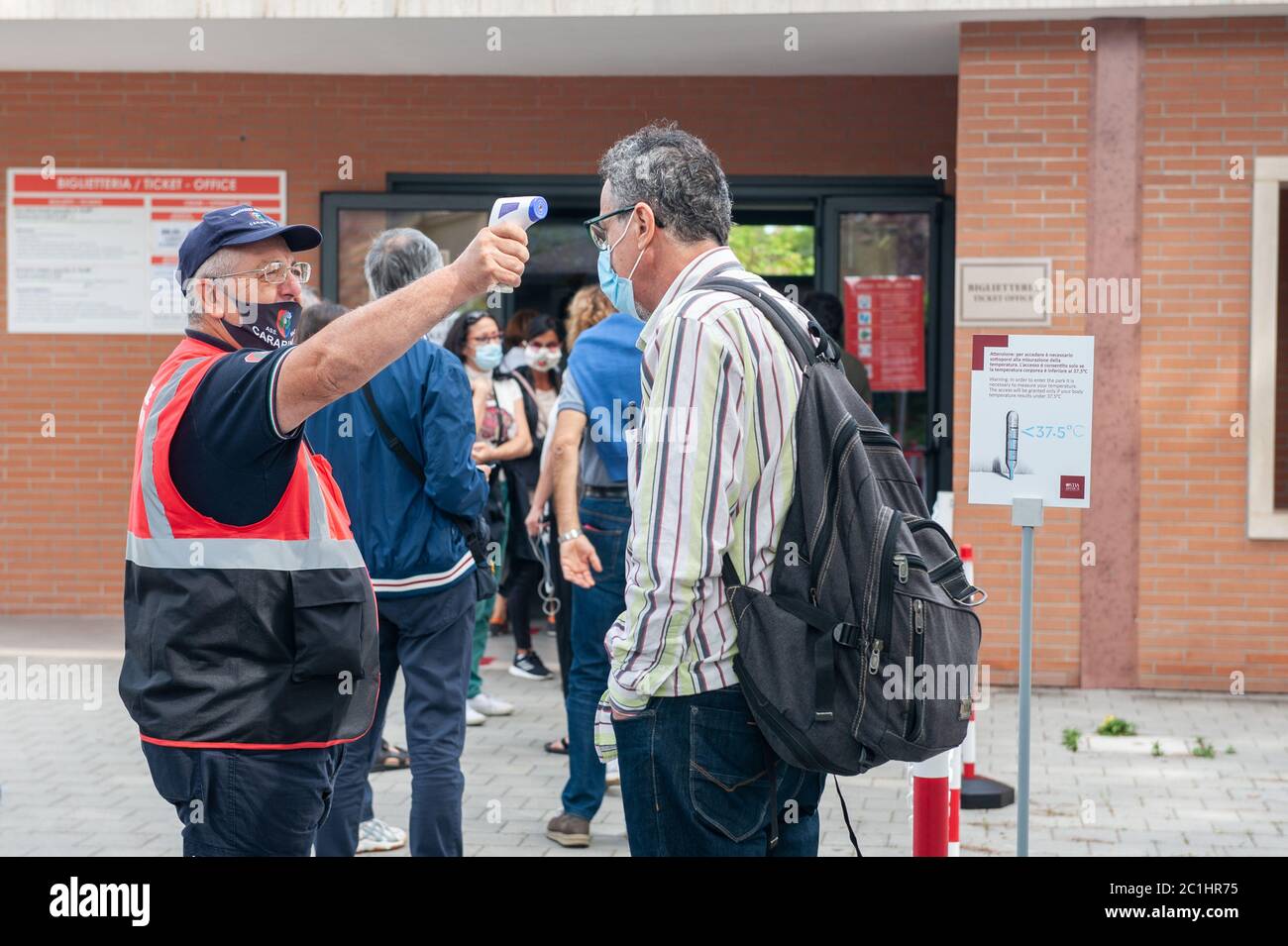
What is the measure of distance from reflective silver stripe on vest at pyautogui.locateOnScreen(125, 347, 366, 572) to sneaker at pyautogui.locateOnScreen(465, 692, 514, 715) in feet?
16.4

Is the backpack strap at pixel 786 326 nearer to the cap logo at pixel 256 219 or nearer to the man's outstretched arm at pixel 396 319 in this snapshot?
the man's outstretched arm at pixel 396 319

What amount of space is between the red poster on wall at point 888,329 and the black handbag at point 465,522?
5604 millimetres

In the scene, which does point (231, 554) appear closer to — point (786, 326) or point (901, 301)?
point (786, 326)

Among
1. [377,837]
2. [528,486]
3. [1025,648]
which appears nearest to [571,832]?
[377,837]

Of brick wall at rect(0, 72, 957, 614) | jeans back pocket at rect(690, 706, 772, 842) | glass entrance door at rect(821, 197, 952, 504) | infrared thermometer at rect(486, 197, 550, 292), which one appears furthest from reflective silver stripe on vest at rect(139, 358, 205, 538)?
brick wall at rect(0, 72, 957, 614)

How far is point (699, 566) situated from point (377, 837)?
10.6 feet

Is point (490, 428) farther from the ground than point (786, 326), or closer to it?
closer to it

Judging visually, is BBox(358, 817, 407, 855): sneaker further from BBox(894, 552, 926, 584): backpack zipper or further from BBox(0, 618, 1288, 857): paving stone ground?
BBox(894, 552, 926, 584): backpack zipper

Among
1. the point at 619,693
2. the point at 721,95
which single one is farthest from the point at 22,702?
the point at 619,693

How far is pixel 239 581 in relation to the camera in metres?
2.87

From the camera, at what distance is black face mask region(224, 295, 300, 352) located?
3006mm

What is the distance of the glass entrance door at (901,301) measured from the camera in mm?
10156

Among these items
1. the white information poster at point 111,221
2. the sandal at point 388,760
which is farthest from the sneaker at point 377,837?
the white information poster at point 111,221

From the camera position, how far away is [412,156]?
415 inches
